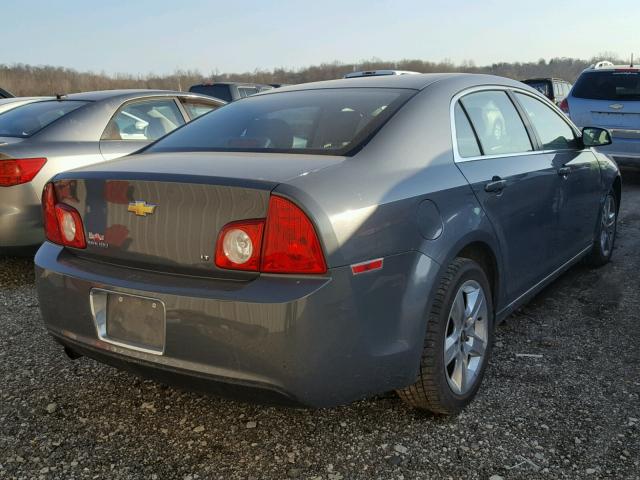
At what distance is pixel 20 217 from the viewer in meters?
4.34

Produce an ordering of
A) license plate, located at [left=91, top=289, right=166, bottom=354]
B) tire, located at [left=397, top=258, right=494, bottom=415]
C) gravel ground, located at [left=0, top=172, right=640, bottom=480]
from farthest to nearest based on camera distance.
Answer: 1. tire, located at [left=397, top=258, right=494, bottom=415]
2. gravel ground, located at [left=0, top=172, right=640, bottom=480]
3. license plate, located at [left=91, top=289, right=166, bottom=354]

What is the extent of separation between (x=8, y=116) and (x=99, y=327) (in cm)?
395

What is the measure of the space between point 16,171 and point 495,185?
336 centimetres

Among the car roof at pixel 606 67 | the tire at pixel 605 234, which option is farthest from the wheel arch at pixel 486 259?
the car roof at pixel 606 67

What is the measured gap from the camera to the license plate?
211cm

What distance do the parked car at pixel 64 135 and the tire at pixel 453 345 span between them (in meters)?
3.23

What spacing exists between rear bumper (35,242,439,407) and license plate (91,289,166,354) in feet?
0.09

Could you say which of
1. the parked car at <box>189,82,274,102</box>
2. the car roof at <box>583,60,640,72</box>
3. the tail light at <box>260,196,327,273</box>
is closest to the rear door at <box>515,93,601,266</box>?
the tail light at <box>260,196,327,273</box>

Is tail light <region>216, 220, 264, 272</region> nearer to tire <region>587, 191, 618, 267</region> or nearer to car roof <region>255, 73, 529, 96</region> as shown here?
car roof <region>255, 73, 529, 96</region>

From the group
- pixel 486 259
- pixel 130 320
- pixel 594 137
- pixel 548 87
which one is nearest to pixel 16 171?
pixel 130 320

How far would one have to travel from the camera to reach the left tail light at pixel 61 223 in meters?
2.41

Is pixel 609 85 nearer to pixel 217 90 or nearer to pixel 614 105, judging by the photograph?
pixel 614 105

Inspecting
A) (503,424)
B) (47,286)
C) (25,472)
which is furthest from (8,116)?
(503,424)

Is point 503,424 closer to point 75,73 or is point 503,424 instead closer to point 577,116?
point 577,116
